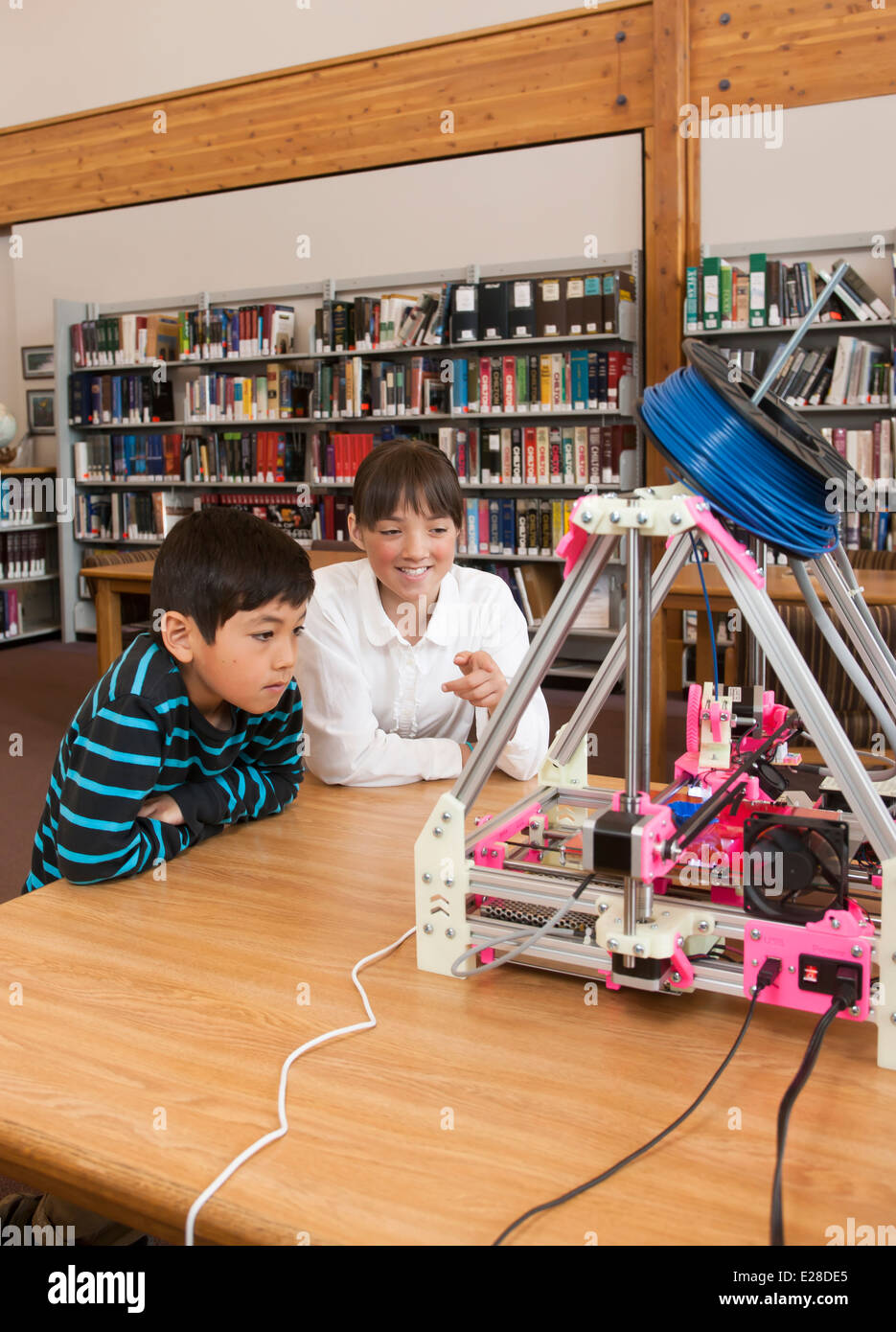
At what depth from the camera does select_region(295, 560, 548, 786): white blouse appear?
1549 mm

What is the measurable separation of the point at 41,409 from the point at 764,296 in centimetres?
473

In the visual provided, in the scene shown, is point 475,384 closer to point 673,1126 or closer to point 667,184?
point 667,184

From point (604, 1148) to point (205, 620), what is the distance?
0.75 m

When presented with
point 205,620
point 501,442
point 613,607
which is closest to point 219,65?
point 501,442

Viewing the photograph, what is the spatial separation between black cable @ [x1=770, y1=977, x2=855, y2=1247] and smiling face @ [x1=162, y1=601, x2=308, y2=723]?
Answer: 685 millimetres

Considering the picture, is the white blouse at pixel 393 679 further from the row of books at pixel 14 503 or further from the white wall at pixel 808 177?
the row of books at pixel 14 503

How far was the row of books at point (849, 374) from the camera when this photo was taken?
14.9ft

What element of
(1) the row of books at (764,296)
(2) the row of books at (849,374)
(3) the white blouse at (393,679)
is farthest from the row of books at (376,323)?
(3) the white blouse at (393,679)

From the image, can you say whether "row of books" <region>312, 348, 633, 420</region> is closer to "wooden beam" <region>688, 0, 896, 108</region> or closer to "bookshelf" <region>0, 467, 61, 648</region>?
"wooden beam" <region>688, 0, 896, 108</region>

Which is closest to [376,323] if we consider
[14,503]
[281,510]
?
[281,510]

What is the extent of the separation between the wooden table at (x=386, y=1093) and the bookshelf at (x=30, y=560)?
19.9 ft

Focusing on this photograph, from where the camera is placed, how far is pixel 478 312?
17.2ft

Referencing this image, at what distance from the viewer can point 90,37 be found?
22.1 feet
